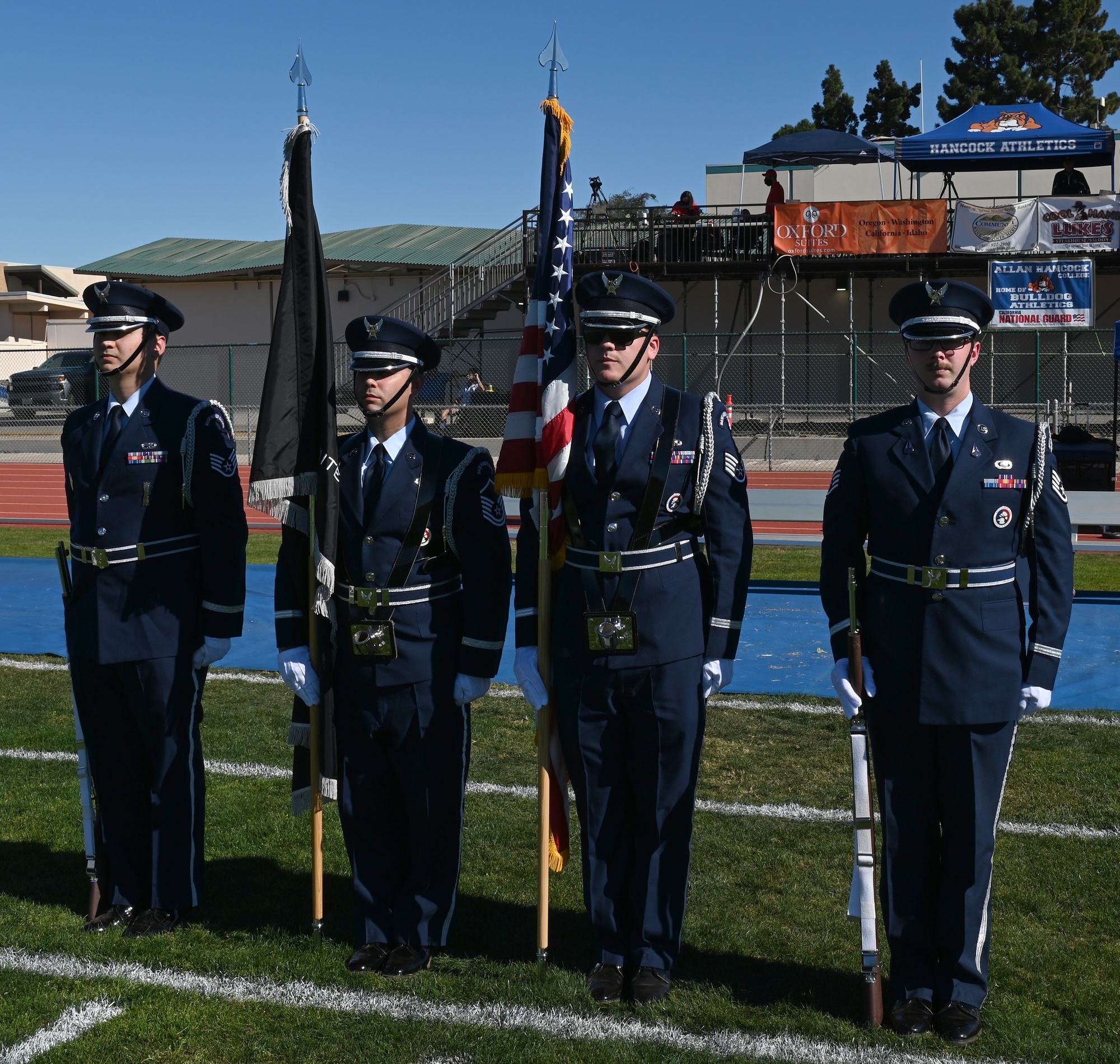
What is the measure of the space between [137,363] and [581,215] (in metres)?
22.5

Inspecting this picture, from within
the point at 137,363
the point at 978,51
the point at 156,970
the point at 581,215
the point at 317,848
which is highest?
the point at 978,51

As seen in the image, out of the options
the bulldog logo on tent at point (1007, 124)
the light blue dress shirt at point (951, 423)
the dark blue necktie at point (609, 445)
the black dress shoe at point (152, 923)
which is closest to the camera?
the light blue dress shirt at point (951, 423)

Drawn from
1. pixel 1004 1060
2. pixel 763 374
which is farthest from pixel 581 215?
pixel 1004 1060

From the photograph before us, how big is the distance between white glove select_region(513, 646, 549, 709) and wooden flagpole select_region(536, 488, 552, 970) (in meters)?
0.01

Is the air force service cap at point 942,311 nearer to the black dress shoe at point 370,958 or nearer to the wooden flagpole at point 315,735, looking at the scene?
the wooden flagpole at point 315,735

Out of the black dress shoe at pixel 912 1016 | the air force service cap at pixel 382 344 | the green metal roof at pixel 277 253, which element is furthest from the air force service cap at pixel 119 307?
the green metal roof at pixel 277 253

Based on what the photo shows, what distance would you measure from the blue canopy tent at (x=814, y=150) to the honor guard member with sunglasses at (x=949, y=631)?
2266cm

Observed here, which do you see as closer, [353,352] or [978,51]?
[353,352]

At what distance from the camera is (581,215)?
Result: 26328 mm

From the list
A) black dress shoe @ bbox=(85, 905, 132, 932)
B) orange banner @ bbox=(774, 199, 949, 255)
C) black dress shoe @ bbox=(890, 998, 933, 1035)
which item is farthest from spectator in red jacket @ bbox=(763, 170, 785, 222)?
black dress shoe @ bbox=(890, 998, 933, 1035)

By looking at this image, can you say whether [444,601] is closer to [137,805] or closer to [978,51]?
[137,805]

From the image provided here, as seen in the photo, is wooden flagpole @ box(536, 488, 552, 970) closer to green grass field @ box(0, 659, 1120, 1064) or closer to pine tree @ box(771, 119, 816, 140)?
green grass field @ box(0, 659, 1120, 1064)

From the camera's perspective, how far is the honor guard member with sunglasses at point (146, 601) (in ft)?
15.0

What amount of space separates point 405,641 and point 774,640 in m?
5.28
